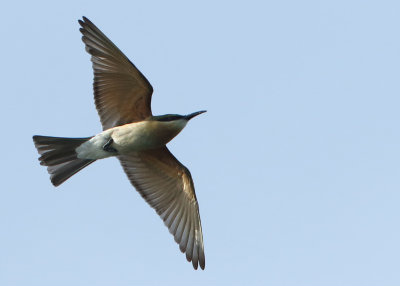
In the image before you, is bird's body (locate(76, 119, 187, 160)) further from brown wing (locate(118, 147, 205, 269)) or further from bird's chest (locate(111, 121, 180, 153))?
brown wing (locate(118, 147, 205, 269))

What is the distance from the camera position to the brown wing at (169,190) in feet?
46.9

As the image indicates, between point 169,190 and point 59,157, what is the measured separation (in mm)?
1951

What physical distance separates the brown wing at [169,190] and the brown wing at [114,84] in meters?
0.82

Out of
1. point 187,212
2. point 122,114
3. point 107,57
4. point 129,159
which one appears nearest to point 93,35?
point 107,57

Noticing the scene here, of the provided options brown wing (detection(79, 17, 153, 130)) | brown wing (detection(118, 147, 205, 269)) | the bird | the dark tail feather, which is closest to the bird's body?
the bird

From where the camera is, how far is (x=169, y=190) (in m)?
14.7

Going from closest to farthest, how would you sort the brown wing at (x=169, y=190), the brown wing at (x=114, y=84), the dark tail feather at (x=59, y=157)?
the brown wing at (x=114, y=84) → the dark tail feather at (x=59, y=157) → the brown wing at (x=169, y=190)

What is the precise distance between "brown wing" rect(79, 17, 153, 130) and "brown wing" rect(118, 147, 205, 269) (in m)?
0.82

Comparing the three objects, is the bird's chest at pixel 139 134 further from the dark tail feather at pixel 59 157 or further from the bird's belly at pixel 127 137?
the dark tail feather at pixel 59 157

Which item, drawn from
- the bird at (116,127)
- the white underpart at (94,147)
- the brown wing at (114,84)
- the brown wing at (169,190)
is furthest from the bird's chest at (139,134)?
the brown wing at (169,190)

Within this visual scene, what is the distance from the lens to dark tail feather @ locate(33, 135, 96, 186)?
533 inches

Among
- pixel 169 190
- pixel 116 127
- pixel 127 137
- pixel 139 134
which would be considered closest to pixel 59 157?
pixel 116 127

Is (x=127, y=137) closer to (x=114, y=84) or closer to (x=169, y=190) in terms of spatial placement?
(x=114, y=84)

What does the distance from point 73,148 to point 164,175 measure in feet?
5.52
